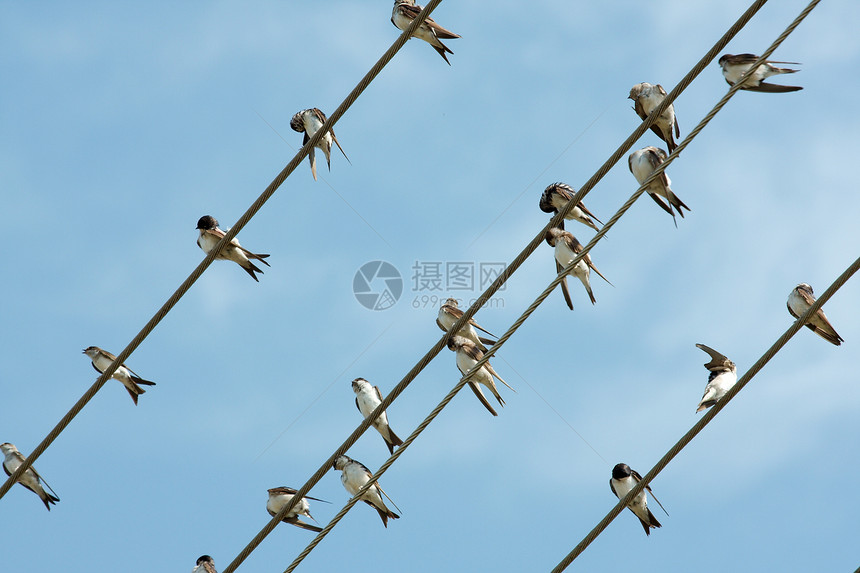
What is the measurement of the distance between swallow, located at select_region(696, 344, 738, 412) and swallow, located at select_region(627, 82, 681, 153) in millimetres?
2323

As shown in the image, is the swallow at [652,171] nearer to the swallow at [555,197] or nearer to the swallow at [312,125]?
the swallow at [555,197]

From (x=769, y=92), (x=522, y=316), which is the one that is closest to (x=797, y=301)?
(x=769, y=92)

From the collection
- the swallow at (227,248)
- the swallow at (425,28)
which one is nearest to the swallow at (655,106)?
the swallow at (425,28)

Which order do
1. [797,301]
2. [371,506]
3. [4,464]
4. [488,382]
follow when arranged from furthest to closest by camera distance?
[4,464]
[797,301]
[488,382]
[371,506]

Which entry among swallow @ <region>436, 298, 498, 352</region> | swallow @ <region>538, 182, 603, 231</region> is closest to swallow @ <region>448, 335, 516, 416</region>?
swallow @ <region>436, 298, 498, 352</region>

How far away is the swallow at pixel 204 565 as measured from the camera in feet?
30.2

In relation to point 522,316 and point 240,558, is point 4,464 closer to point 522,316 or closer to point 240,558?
point 240,558

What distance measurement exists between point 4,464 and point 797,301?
9.48m

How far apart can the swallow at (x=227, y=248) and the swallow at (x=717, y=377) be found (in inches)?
163

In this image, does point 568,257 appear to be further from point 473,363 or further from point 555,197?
point 473,363

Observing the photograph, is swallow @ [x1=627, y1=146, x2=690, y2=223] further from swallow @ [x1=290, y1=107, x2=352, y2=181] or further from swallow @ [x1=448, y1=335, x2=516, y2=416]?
swallow @ [x1=290, y1=107, x2=352, y2=181]

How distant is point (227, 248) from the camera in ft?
26.7

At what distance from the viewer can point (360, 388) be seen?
9.47m

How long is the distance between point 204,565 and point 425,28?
577cm
